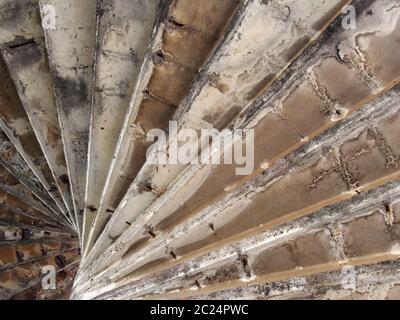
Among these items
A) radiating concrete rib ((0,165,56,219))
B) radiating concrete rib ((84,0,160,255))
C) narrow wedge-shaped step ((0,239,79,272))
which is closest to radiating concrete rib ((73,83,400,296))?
radiating concrete rib ((84,0,160,255))

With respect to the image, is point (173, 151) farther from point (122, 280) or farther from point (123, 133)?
point (122, 280)

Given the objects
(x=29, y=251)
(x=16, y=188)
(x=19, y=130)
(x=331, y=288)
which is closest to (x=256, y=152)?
(x=331, y=288)

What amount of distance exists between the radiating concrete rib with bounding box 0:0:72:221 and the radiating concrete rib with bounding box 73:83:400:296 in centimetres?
128

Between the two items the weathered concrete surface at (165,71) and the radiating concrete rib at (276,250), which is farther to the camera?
the weathered concrete surface at (165,71)

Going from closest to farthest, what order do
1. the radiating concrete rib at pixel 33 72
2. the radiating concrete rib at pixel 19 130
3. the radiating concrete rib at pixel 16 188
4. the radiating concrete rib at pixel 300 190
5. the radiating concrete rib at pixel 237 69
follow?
1. the radiating concrete rib at pixel 237 69
2. the radiating concrete rib at pixel 300 190
3. the radiating concrete rib at pixel 33 72
4. the radiating concrete rib at pixel 19 130
5. the radiating concrete rib at pixel 16 188

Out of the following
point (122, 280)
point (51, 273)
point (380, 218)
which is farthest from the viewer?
point (51, 273)

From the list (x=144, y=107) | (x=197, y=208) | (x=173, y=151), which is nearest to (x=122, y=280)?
(x=197, y=208)

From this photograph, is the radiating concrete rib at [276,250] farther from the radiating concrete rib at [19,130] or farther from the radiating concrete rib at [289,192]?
the radiating concrete rib at [19,130]

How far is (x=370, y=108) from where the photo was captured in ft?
9.98

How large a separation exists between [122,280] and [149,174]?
2.54ft

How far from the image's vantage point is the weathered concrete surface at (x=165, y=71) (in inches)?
132

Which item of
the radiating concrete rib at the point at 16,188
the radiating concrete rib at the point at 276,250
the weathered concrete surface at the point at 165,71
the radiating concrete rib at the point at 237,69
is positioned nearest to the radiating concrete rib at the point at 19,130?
the radiating concrete rib at the point at 16,188

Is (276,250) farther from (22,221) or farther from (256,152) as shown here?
(22,221)

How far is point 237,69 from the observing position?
319 cm
